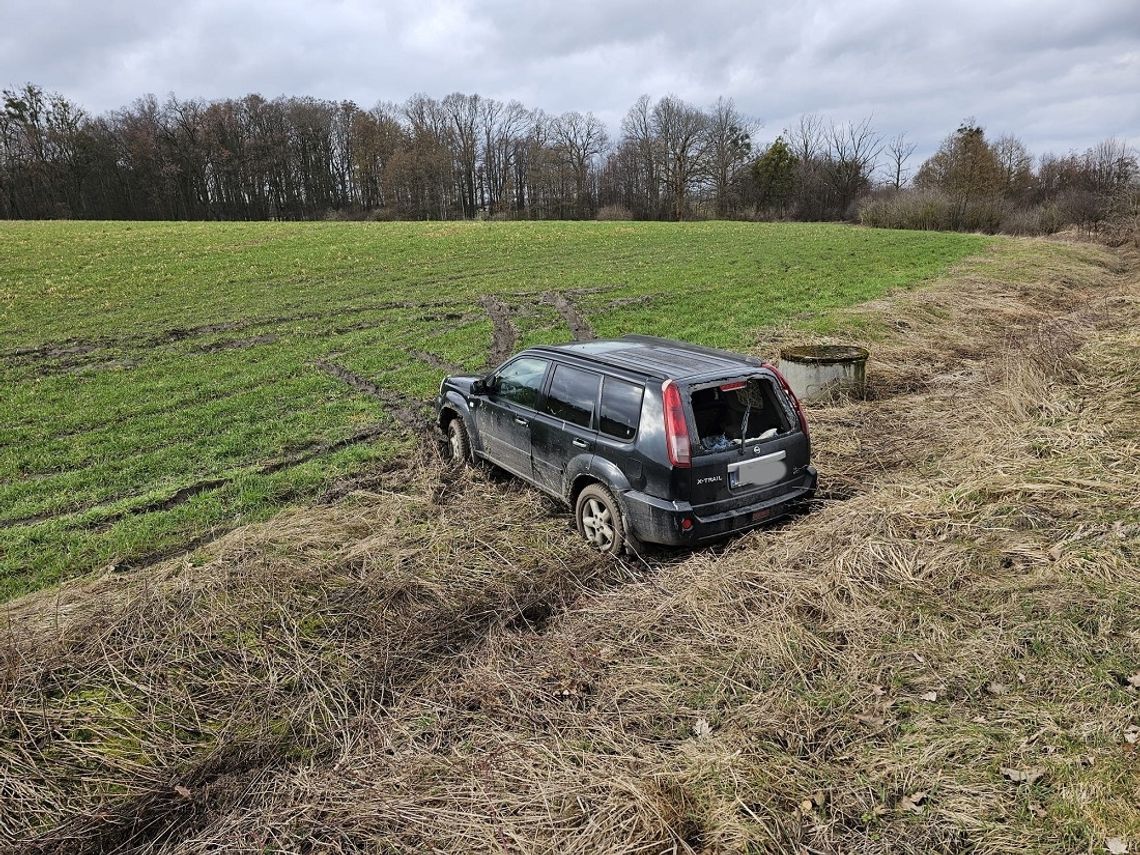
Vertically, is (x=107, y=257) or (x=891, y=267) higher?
(x=107, y=257)

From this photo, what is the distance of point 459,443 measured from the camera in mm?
7770

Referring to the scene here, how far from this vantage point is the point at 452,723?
12.2ft

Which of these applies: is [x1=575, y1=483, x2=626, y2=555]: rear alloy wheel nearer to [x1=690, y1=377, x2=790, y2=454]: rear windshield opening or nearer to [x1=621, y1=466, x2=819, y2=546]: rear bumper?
[x1=621, y1=466, x2=819, y2=546]: rear bumper

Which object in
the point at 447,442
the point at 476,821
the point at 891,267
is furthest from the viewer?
the point at 891,267

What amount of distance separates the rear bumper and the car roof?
1014mm

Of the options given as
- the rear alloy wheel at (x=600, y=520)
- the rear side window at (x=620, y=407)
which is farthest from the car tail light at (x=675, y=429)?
the rear alloy wheel at (x=600, y=520)

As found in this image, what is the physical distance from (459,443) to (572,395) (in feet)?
7.48

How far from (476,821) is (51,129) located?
255ft

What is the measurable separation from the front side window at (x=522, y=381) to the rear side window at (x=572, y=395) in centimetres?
23

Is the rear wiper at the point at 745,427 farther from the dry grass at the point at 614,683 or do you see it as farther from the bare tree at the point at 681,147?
the bare tree at the point at 681,147

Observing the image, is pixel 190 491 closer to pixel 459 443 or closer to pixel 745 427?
pixel 459 443

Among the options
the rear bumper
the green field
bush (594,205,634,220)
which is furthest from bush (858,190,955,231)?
the rear bumper

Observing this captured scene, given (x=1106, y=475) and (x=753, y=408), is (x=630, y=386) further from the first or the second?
(x=1106, y=475)

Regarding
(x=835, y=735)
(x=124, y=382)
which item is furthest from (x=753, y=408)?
A: (x=124, y=382)
